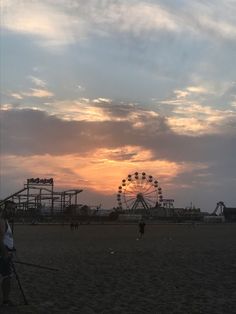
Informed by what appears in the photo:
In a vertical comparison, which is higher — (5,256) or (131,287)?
(5,256)

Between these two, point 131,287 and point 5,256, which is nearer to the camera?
point 5,256

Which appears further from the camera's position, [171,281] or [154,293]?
[171,281]

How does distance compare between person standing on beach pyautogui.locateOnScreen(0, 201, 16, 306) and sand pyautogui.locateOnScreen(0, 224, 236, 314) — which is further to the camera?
sand pyautogui.locateOnScreen(0, 224, 236, 314)

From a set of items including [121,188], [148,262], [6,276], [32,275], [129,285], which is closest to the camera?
[6,276]

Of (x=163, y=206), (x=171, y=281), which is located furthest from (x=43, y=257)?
(x=163, y=206)

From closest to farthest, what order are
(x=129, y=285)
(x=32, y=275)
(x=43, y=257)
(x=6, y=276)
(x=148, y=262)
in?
(x=6, y=276) → (x=129, y=285) → (x=32, y=275) → (x=148, y=262) → (x=43, y=257)

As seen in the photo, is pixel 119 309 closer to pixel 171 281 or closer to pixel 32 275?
pixel 171 281

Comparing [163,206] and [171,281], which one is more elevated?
[163,206]

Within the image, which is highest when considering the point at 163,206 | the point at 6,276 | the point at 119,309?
the point at 163,206

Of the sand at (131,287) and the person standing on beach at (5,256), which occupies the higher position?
the person standing on beach at (5,256)

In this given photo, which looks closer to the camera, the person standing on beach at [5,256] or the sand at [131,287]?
the person standing on beach at [5,256]

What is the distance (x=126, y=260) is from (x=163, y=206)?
587 ft

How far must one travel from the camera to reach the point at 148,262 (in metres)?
20.0

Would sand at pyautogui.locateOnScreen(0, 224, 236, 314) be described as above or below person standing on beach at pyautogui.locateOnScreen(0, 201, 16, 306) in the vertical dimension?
below
